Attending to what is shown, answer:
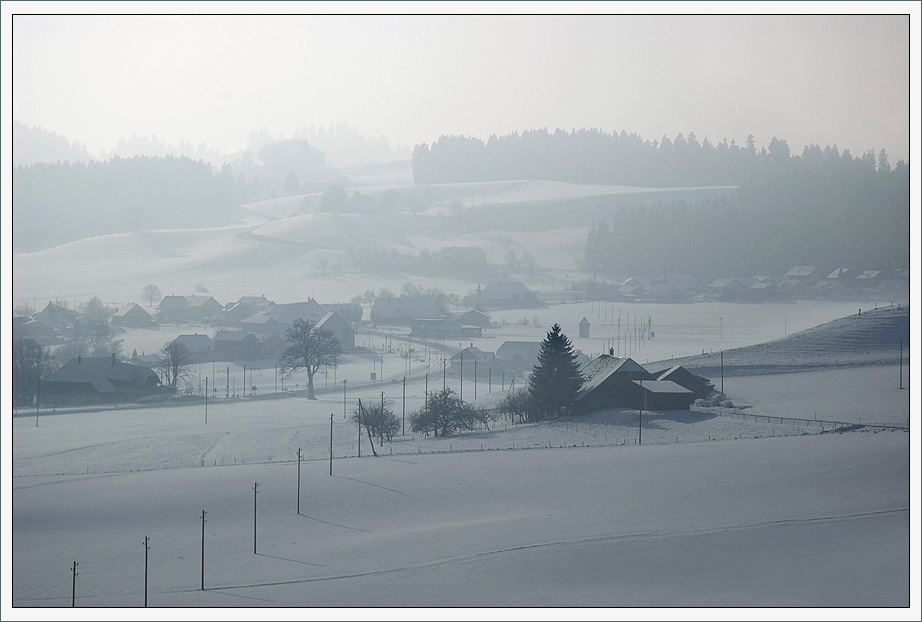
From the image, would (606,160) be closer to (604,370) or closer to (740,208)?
(740,208)

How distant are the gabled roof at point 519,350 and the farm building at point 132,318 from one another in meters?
8.63

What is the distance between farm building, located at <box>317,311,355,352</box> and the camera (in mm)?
15867

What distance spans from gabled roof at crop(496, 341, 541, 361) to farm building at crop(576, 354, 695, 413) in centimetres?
329

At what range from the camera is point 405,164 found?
3109 cm

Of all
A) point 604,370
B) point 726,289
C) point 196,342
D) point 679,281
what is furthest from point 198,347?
point 726,289

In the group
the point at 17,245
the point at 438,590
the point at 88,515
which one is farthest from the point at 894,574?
the point at 17,245

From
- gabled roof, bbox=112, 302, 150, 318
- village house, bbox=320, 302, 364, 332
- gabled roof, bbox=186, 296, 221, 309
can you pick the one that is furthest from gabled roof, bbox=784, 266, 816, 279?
gabled roof, bbox=112, 302, 150, 318

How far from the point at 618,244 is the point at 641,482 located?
14.6 m

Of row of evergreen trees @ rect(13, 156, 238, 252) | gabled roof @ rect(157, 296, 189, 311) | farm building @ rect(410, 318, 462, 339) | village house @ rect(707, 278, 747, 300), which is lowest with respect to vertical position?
farm building @ rect(410, 318, 462, 339)

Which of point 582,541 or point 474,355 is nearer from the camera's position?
point 582,541

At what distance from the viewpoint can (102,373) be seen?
43.3 feet

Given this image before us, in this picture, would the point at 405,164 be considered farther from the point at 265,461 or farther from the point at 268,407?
the point at 265,461

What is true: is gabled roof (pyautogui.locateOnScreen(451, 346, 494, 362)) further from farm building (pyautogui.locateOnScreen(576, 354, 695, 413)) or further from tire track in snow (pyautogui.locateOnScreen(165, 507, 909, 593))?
tire track in snow (pyautogui.locateOnScreen(165, 507, 909, 593))

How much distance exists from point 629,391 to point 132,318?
1273 cm
